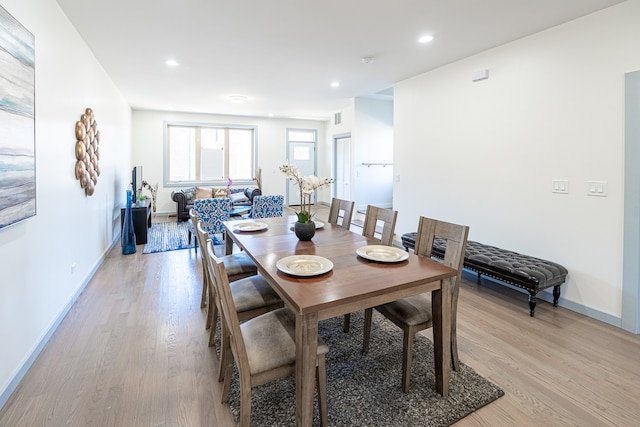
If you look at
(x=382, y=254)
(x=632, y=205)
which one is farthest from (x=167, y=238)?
(x=632, y=205)

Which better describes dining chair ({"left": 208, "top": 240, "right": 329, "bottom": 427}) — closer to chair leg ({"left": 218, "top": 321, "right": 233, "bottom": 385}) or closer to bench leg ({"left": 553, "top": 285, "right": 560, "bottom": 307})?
chair leg ({"left": 218, "top": 321, "right": 233, "bottom": 385})

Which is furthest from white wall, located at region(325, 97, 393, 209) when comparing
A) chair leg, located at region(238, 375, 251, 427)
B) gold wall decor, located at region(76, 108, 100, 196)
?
chair leg, located at region(238, 375, 251, 427)

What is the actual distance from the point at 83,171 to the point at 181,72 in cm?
221

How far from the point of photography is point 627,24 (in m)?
2.63

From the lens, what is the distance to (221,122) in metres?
8.71

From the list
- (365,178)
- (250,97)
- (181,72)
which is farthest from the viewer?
(365,178)

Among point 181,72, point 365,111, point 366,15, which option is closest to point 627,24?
point 366,15

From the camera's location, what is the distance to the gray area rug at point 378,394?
66.4 inches

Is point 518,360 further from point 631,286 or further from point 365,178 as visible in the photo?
point 365,178

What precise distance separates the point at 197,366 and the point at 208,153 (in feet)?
24.5

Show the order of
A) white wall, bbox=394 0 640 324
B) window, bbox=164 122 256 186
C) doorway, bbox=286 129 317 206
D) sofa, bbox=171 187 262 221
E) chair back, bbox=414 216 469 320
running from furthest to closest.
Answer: doorway, bbox=286 129 317 206 → window, bbox=164 122 256 186 → sofa, bbox=171 187 262 221 → white wall, bbox=394 0 640 324 → chair back, bbox=414 216 469 320

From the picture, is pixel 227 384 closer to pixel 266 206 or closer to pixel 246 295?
pixel 246 295

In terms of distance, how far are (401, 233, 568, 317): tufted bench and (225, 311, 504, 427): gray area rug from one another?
1175 mm

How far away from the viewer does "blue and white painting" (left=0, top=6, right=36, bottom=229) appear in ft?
5.80
